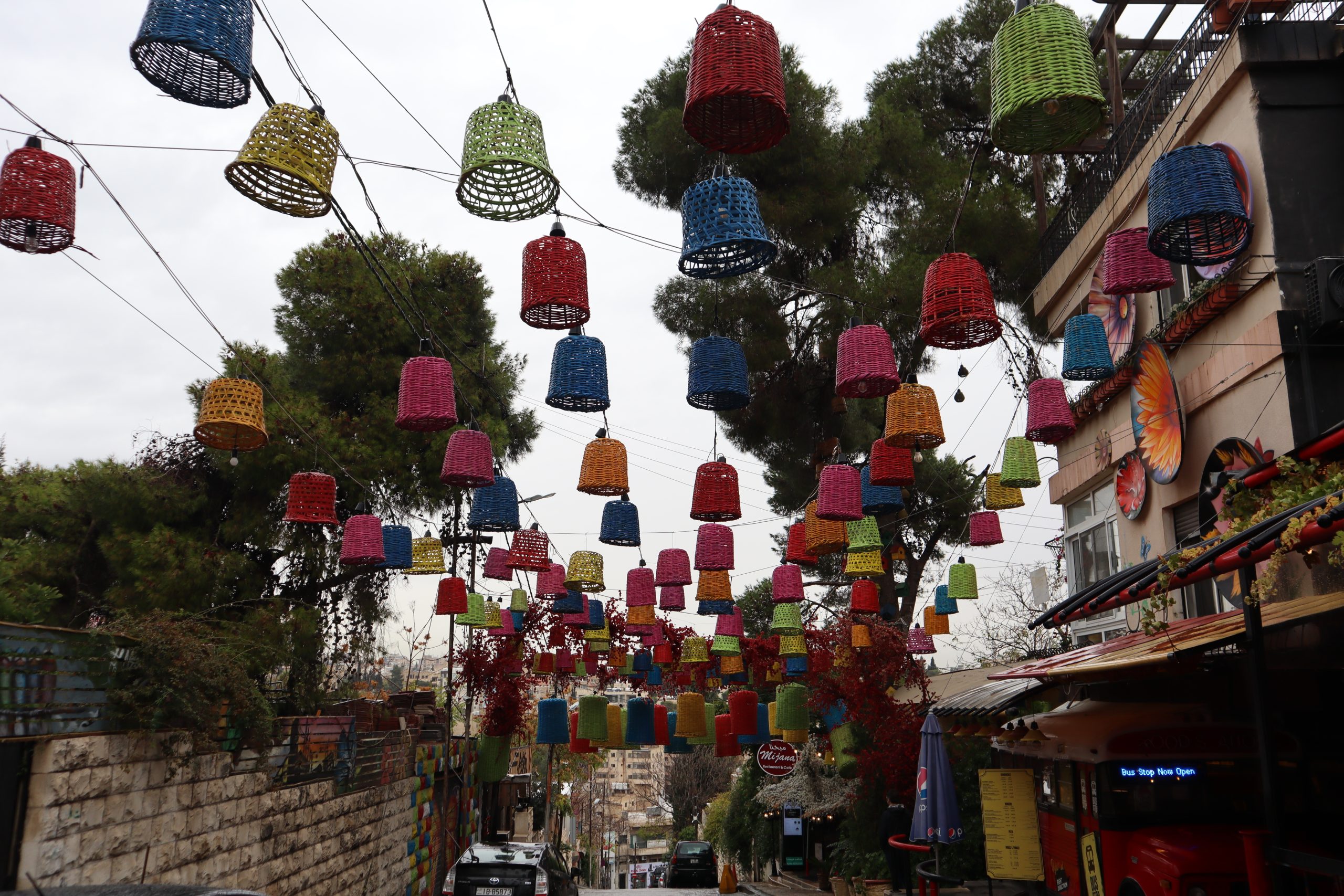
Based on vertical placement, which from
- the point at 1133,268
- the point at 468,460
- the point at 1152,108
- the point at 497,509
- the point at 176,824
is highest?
the point at 1152,108

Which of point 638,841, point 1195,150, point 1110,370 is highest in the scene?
point 1195,150

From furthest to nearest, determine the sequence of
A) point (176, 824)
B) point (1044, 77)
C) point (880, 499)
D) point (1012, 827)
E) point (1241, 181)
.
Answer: point (880, 499) < point (1012, 827) < point (1241, 181) < point (176, 824) < point (1044, 77)

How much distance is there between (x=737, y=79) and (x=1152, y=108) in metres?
8.53

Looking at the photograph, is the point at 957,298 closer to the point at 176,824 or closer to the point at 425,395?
the point at 425,395

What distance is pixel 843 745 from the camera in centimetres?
1708

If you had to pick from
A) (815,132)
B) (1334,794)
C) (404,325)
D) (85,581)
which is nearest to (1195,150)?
(1334,794)

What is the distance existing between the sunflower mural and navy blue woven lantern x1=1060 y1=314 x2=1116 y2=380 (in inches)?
53.8

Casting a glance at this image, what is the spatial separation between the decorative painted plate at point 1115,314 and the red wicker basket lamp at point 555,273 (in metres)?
7.16

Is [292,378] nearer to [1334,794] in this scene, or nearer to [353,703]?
[353,703]

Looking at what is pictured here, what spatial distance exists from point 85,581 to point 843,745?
13.4 meters

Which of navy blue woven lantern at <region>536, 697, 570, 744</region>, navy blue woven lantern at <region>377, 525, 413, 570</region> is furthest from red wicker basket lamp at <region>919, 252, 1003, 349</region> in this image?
navy blue woven lantern at <region>536, 697, 570, 744</region>

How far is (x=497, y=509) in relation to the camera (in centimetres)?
1044

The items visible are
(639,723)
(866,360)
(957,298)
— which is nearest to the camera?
(957,298)

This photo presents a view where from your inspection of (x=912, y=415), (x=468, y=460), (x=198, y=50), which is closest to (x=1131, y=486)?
(x=912, y=415)
